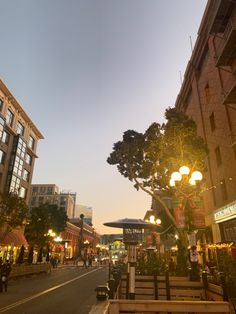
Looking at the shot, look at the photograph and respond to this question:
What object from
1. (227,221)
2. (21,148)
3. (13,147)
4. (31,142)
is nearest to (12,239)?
(13,147)

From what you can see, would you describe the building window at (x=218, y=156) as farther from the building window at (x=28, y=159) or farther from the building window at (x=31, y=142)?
the building window at (x=31, y=142)

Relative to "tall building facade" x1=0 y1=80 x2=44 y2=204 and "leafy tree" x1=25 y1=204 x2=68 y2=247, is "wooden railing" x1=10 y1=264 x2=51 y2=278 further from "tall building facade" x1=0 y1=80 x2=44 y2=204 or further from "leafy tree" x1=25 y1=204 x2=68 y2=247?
"tall building facade" x1=0 y1=80 x2=44 y2=204

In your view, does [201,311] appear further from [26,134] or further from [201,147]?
[26,134]

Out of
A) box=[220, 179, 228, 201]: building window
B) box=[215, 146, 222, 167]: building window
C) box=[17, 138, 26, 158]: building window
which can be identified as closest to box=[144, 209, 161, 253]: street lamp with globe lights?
box=[220, 179, 228, 201]: building window

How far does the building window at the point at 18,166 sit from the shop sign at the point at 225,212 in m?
32.2

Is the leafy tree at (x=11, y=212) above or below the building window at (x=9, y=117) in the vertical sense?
below

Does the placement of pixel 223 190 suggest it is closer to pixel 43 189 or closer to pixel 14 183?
pixel 14 183

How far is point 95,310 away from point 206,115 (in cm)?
2574

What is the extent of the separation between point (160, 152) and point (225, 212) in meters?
7.11

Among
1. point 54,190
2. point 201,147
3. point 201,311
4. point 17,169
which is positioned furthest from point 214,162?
point 54,190

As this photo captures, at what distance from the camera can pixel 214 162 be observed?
2520cm

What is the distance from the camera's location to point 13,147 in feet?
147

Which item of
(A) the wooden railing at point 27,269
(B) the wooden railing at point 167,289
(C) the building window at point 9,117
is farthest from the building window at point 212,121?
(C) the building window at point 9,117

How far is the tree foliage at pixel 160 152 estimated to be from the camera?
1823 cm
